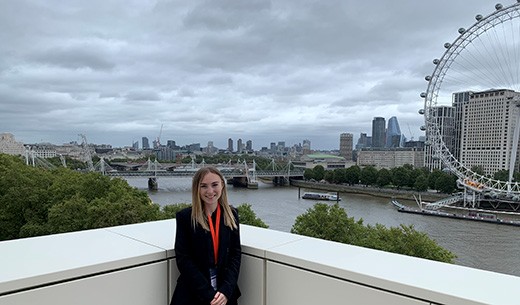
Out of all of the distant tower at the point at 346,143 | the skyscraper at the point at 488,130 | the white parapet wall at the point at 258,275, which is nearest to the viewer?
the white parapet wall at the point at 258,275

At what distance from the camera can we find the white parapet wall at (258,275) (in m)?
1.29

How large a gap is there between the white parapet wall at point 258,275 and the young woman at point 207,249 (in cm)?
10

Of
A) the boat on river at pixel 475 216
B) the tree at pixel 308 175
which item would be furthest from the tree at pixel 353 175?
the boat on river at pixel 475 216

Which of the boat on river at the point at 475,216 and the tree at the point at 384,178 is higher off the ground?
the tree at the point at 384,178

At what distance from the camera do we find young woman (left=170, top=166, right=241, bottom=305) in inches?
63.6

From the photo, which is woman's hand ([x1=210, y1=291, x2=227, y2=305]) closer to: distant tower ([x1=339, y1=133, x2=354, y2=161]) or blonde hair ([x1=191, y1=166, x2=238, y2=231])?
blonde hair ([x1=191, y1=166, x2=238, y2=231])

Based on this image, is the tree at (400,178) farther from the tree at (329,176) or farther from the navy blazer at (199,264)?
the navy blazer at (199,264)

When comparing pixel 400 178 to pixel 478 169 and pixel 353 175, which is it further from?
pixel 478 169

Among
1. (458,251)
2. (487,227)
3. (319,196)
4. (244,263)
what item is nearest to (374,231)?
(458,251)

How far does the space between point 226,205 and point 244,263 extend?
0.27 metres

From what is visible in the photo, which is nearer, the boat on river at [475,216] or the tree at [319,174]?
the boat on river at [475,216]

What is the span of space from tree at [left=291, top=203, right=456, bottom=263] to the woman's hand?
9.50m

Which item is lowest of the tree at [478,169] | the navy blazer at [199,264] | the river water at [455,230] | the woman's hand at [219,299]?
the river water at [455,230]

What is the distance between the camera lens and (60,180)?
14.3 metres
